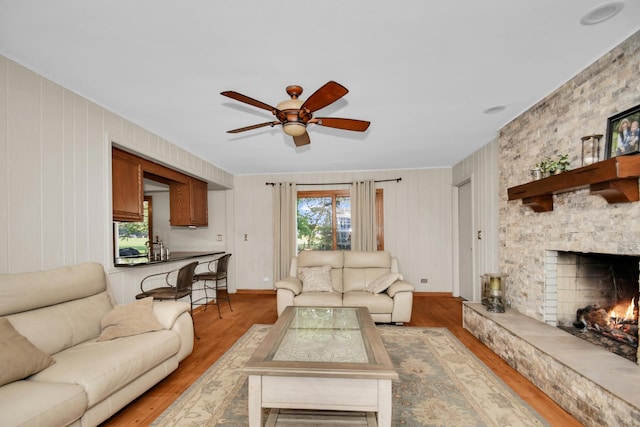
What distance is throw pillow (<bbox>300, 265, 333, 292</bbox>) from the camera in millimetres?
4185

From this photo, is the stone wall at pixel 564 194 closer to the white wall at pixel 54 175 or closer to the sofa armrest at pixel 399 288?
the sofa armrest at pixel 399 288

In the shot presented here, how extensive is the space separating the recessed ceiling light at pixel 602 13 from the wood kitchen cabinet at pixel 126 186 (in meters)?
4.02

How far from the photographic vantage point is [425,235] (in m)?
5.76

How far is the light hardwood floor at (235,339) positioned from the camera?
2.10 m

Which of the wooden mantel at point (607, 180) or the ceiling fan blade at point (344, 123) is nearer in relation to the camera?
the wooden mantel at point (607, 180)

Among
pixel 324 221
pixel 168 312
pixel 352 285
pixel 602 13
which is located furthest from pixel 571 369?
pixel 324 221

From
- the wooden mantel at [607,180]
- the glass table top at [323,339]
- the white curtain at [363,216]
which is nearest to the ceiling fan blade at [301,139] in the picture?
the glass table top at [323,339]

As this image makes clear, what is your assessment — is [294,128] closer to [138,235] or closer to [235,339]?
[235,339]

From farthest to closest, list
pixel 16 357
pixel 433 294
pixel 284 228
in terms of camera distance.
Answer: pixel 284 228
pixel 433 294
pixel 16 357

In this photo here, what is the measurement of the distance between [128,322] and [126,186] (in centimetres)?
162

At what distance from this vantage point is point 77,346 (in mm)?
2199

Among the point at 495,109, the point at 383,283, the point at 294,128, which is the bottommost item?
the point at 383,283

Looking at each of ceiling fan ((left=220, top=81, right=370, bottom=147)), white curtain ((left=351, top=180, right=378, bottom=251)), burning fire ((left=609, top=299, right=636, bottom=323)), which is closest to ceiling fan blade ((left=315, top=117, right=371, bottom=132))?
ceiling fan ((left=220, top=81, right=370, bottom=147))

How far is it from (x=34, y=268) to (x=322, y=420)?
2392 millimetres
